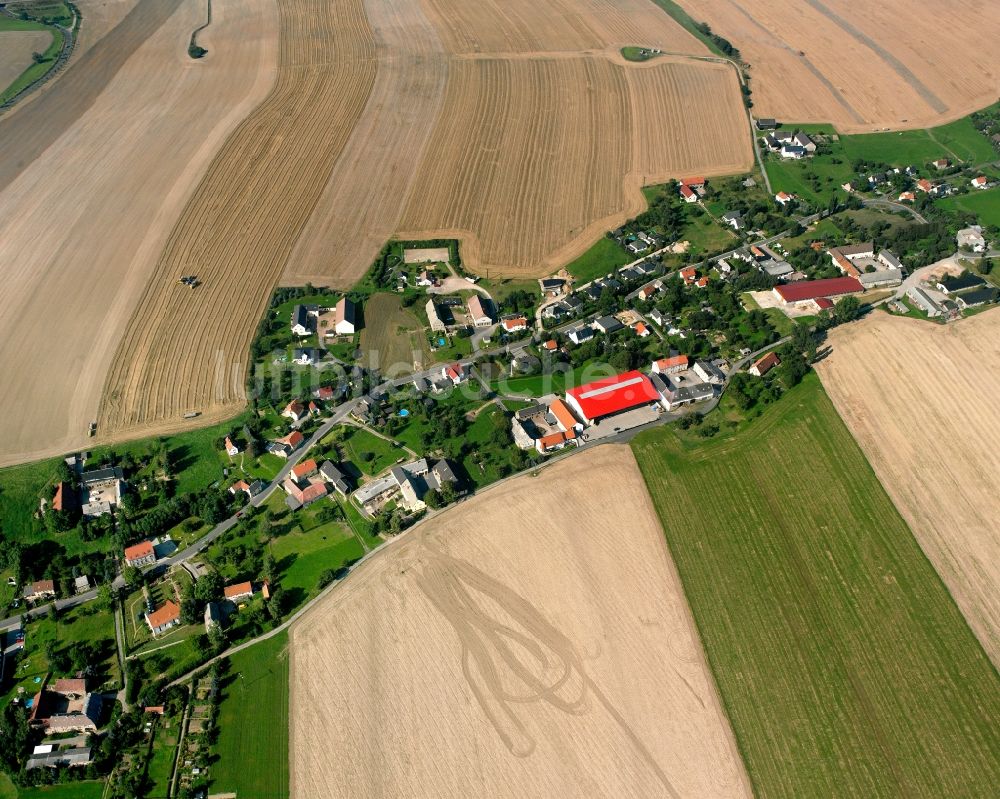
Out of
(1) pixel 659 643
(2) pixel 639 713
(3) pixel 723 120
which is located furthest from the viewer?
(3) pixel 723 120

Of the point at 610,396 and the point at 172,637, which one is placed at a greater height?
the point at 610,396

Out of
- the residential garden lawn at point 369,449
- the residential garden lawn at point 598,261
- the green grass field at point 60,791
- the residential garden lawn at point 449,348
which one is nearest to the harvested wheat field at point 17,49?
the residential garden lawn at point 449,348

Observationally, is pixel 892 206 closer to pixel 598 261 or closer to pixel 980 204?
pixel 980 204

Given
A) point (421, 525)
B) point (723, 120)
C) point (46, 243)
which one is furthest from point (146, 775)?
point (723, 120)

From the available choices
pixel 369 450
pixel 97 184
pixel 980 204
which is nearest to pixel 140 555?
pixel 369 450

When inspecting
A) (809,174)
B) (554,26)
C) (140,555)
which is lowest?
(140,555)

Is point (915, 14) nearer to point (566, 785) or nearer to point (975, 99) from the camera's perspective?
point (975, 99)

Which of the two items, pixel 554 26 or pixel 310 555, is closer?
pixel 310 555
